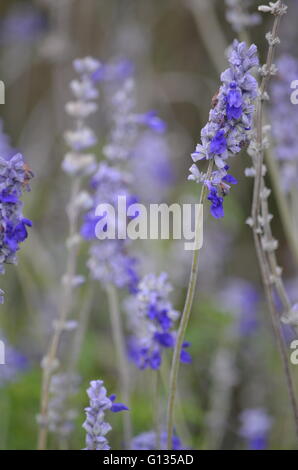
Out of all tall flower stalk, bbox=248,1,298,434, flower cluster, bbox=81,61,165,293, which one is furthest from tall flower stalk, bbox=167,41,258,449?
flower cluster, bbox=81,61,165,293

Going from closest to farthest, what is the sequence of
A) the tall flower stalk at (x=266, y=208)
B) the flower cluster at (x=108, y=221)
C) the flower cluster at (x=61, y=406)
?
1. the tall flower stalk at (x=266, y=208)
2. the flower cluster at (x=108, y=221)
3. the flower cluster at (x=61, y=406)

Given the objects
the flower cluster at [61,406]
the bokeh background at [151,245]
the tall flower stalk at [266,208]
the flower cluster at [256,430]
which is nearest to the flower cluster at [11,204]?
the tall flower stalk at [266,208]

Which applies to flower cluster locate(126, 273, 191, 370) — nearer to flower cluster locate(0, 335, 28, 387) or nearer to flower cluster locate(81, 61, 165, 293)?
flower cluster locate(81, 61, 165, 293)

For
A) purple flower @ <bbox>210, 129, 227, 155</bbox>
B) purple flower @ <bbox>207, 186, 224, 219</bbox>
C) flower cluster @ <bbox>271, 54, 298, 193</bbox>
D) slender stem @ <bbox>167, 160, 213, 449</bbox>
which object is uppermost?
flower cluster @ <bbox>271, 54, 298, 193</bbox>

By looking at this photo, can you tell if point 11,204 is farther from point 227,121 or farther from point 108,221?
point 108,221

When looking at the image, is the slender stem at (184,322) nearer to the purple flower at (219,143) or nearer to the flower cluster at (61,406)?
the purple flower at (219,143)
